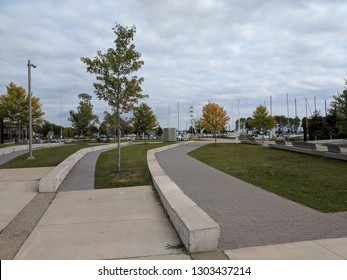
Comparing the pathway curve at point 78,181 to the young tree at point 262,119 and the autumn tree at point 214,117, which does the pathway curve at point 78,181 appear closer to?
the autumn tree at point 214,117

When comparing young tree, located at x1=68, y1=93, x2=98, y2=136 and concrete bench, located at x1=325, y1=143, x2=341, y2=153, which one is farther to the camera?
young tree, located at x1=68, y1=93, x2=98, y2=136

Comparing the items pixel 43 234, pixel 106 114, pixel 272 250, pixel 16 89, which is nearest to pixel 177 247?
pixel 272 250

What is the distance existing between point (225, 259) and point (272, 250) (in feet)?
2.23

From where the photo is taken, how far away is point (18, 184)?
11.1 metres

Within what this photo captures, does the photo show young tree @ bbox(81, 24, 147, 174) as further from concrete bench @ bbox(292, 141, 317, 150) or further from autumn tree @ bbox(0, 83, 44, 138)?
autumn tree @ bbox(0, 83, 44, 138)

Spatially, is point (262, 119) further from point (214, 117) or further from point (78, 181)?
point (78, 181)

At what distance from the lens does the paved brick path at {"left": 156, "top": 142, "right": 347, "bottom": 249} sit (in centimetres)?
521

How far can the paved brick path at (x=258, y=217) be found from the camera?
5.21 m

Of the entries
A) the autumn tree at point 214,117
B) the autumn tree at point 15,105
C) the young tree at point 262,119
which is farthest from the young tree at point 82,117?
the young tree at point 262,119

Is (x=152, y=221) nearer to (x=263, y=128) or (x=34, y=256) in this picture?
(x=34, y=256)

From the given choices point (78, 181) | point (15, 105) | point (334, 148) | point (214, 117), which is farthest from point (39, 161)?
point (15, 105)

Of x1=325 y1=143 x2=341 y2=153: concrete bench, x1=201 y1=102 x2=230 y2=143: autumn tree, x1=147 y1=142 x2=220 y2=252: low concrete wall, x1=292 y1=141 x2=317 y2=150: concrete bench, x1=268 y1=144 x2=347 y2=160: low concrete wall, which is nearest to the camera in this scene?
x1=147 y1=142 x2=220 y2=252: low concrete wall

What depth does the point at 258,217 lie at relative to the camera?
6375 millimetres

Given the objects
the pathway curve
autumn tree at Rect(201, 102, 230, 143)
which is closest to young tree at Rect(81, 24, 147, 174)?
the pathway curve
